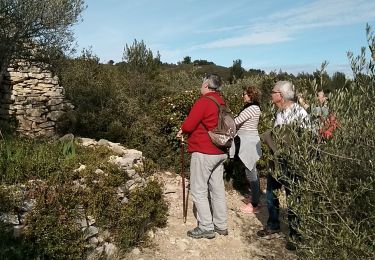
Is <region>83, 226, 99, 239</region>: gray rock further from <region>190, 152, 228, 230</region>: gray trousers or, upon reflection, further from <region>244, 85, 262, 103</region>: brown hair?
<region>244, 85, 262, 103</region>: brown hair

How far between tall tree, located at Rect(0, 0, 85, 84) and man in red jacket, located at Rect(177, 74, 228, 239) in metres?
3.49

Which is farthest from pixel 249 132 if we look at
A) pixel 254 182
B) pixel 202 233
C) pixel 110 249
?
pixel 110 249

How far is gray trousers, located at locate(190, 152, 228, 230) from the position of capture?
18.6ft

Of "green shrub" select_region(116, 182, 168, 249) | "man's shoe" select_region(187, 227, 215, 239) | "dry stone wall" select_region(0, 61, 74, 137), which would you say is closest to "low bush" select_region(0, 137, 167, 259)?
"green shrub" select_region(116, 182, 168, 249)

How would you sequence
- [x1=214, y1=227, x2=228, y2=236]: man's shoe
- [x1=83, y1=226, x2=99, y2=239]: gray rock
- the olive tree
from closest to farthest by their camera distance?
1. the olive tree
2. [x1=83, y1=226, x2=99, y2=239]: gray rock
3. [x1=214, y1=227, x2=228, y2=236]: man's shoe

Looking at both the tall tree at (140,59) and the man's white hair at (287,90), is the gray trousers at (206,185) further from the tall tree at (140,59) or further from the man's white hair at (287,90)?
the tall tree at (140,59)

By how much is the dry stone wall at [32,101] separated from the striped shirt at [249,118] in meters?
5.33

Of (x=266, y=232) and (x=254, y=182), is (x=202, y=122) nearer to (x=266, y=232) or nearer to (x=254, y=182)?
(x=254, y=182)

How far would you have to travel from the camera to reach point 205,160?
5641 mm

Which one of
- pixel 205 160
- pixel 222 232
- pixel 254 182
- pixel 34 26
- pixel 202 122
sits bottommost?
pixel 222 232

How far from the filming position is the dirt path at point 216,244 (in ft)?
18.6

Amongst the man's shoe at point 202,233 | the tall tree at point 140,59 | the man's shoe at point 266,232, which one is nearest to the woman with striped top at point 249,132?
the man's shoe at point 266,232

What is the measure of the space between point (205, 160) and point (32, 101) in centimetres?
644

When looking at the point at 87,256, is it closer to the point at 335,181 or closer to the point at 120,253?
the point at 120,253
